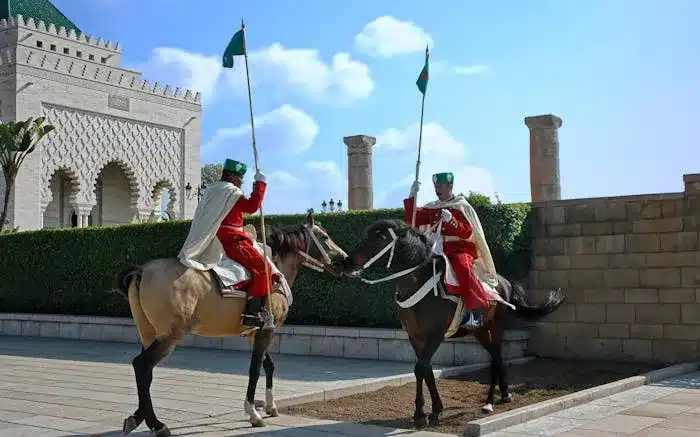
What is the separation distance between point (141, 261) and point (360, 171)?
6029mm

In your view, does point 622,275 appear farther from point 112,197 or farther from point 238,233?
point 112,197

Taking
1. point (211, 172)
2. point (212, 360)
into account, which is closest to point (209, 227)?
point (212, 360)

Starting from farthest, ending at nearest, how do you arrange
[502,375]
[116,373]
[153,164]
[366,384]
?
[153,164] < [116,373] < [366,384] < [502,375]

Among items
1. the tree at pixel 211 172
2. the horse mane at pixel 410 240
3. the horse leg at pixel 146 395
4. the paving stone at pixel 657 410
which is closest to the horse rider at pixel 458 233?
the horse mane at pixel 410 240


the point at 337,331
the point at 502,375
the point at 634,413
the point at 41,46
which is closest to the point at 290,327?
the point at 337,331

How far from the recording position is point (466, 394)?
28.2ft

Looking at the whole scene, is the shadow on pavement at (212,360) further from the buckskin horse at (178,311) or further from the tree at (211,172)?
the tree at (211,172)

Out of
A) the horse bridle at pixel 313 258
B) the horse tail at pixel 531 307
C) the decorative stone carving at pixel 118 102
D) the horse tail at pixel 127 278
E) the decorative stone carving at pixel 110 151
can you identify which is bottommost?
the horse tail at pixel 531 307

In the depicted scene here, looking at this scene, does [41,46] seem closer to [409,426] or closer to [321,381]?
[321,381]

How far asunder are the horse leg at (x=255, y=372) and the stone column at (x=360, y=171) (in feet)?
38.7

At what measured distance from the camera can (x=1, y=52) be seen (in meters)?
37.7

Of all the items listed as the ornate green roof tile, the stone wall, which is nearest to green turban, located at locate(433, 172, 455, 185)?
the stone wall

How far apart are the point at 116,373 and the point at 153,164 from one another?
33.2 m

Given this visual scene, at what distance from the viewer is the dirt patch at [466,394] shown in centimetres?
719
